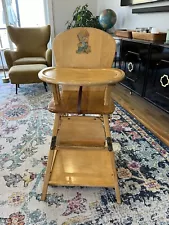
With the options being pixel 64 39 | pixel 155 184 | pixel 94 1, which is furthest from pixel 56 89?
pixel 94 1

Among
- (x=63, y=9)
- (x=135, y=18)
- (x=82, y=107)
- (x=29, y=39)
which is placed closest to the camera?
(x=82, y=107)

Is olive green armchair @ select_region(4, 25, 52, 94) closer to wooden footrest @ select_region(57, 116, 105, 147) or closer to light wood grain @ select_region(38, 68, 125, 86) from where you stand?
wooden footrest @ select_region(57, 116, 105, 147)

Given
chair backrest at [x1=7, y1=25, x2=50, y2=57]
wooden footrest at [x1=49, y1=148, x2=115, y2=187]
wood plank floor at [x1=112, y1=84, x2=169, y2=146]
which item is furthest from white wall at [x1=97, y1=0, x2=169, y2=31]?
wooden footrest at [x1=49, y1=148, x2=115, y2=187]

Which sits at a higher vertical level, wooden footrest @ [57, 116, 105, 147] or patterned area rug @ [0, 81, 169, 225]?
wooden footrest @ [57, 116, 105, 147]

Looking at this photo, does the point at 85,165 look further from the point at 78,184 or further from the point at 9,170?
the point at 9,170

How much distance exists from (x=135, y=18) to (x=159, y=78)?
135 centimetres

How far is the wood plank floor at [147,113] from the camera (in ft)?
6.08

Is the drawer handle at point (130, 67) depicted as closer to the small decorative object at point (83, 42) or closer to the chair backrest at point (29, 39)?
the small decorative object at point (83, 42)

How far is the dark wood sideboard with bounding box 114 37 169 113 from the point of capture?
6.18 feet

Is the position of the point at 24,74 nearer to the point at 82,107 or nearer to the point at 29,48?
the point at 29,48

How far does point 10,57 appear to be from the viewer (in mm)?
2957

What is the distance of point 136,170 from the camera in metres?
1.38

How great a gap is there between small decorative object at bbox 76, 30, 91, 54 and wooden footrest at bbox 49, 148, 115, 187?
1.97 feet

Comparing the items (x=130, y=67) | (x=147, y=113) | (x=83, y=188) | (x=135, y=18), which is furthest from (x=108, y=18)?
(x=83, y=188)
